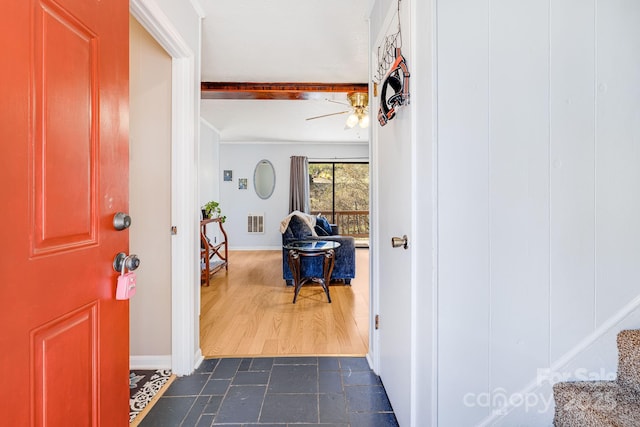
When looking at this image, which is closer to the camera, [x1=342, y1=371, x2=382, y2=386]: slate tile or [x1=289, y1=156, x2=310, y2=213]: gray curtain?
[x1=342, y1=371, x2=382, y2=386]: slate tile

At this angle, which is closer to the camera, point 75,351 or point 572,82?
point 75,351

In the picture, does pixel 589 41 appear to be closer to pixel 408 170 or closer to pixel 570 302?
pixel 408 170

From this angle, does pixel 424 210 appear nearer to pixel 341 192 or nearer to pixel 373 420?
pixel 373 420

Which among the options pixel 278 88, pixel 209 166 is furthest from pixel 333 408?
pixel 209 166

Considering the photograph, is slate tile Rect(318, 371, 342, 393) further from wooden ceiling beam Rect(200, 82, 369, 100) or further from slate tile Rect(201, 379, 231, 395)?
wooden ceiling beam Rect(200, 82, 369, 100)

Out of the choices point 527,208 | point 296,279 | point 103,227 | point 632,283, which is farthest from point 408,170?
point 296,279

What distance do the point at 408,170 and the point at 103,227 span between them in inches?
43.7

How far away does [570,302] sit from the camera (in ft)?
3.56

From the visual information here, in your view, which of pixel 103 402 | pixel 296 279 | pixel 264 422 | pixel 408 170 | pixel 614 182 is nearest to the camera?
pixel 103 402

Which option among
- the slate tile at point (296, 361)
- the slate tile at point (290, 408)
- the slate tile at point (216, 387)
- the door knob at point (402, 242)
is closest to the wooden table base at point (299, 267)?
the slate tile at point (296, 361)

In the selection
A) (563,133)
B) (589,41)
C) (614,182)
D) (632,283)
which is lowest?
(632,283)

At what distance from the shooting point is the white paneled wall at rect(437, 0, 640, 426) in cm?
106

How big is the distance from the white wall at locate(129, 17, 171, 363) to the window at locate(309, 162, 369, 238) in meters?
5.18

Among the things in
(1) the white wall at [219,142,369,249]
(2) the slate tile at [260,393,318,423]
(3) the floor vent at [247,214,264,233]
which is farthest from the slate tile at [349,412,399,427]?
(3) the floor vent at [247,214,264,233]
